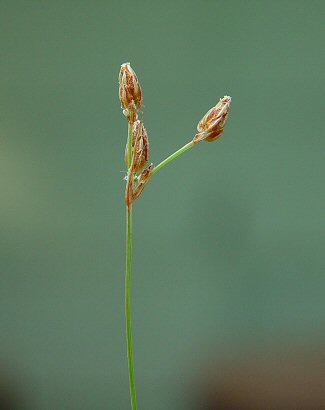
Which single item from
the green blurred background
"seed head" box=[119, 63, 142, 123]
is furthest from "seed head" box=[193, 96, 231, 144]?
the green blurred background

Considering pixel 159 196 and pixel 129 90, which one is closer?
pixel 129 90

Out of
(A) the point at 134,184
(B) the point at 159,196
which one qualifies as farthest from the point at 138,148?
(B) the point at 159,196

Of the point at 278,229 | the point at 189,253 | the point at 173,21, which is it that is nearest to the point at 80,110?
the point at 173,21

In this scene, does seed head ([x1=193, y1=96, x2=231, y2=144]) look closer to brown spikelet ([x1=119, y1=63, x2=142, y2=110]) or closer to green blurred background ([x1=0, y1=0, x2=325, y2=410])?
brown spikelet ([x1=119, y1=63, x2=142, y2=110])

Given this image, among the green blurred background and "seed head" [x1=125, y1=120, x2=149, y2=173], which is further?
the green blurred background

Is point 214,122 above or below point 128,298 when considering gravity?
above

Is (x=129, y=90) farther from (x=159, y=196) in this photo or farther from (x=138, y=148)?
(x=159, y=196)

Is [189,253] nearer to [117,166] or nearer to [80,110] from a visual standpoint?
[117,166]
